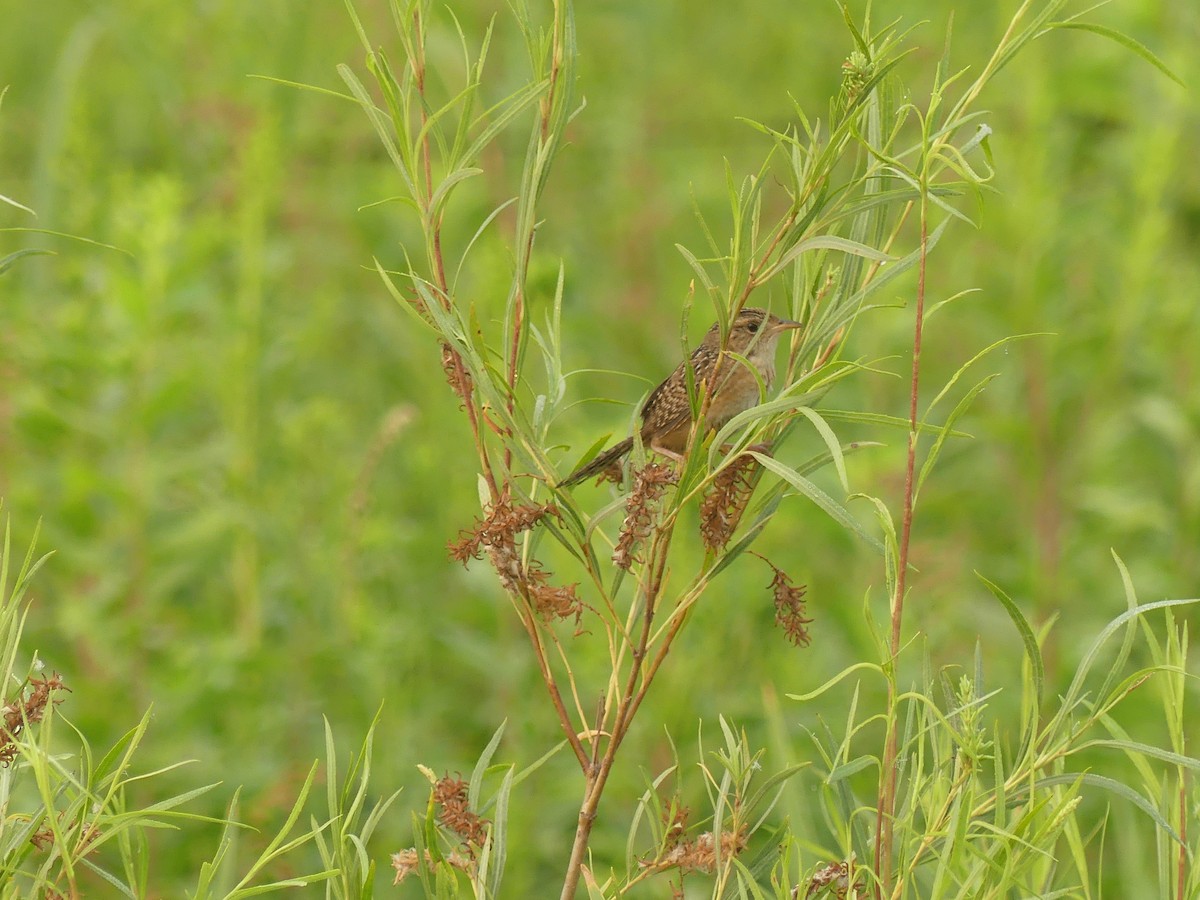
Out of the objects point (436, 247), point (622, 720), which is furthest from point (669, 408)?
point (622, 720)

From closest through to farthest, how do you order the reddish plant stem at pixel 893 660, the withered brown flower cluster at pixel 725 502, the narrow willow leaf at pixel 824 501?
the narrow willow leaf at pixel 824 501 → the reddish plant stem at pixel 893 660 → the withered brown flower cluster at pixel 725 502

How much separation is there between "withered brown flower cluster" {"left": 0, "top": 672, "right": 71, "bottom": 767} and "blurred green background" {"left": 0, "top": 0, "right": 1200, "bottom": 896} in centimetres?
223

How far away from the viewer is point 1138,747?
1474mm

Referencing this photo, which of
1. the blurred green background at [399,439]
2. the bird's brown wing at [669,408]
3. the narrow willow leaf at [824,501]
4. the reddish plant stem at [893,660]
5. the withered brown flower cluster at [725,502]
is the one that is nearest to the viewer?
the narrow willow leaf at [824,501]

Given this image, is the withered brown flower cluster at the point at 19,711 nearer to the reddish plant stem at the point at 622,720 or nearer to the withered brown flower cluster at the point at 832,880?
the reddish plant stem at the point at 622,720

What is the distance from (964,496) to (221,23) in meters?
3.78

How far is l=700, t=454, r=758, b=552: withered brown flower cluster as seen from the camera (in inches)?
67.8

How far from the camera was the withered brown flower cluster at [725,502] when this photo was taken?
1.72 metres

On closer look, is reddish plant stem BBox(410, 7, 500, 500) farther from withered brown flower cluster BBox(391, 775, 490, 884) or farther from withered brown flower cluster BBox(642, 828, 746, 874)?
withered brown flower cluster BBox(642, 828, 746, 874)

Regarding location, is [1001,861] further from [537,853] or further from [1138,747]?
[537,853]

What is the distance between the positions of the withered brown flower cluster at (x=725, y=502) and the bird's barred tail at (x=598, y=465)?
6.2 inches

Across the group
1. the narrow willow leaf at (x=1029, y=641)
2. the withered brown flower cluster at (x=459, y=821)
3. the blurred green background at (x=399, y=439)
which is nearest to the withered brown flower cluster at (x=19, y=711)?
the withered brown flower cluster at (x=459, y=821)

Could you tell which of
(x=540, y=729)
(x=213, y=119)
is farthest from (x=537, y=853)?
(x=213, y=119)

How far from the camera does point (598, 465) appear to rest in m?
2.53
